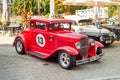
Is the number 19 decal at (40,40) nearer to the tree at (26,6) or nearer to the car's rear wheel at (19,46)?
the car's rear wheel at (19,46)

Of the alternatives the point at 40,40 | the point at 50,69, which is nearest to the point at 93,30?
the point at 40,40

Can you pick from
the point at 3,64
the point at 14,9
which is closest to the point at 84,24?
the point at 3,64

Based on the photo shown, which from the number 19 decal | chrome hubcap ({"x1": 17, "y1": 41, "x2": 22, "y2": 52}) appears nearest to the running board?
the number 19 decal

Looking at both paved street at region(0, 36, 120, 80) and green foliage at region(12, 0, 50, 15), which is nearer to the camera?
paved street at region(0, 36, 120, 80)

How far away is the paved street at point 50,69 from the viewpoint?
25.3 feet

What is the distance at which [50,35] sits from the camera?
9.34 m

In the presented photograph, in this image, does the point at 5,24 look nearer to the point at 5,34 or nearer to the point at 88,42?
the point at 5,34

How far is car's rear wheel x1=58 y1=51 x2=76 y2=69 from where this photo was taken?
8359 mm

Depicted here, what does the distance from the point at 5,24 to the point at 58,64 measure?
30.8ft

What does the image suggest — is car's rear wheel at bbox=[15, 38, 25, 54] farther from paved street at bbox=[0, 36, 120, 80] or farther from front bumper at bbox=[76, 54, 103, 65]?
front bumper at bbox=[76, 54, 103, 65]

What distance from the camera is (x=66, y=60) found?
861cm

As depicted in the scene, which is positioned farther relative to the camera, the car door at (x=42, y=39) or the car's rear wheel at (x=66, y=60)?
the car door at (x=42, y=39)

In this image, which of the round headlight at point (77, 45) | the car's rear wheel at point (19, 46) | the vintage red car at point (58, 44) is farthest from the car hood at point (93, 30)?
the round headlight at point (77, 45)

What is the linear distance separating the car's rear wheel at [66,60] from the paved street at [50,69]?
0.53 feet
